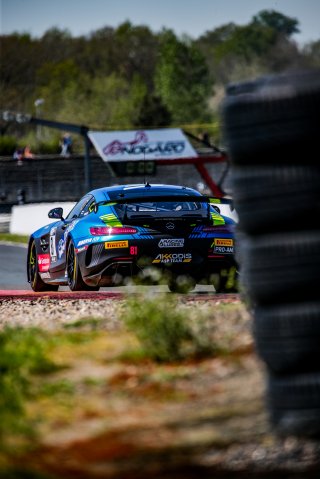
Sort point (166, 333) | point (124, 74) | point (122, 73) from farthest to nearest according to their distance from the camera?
point (124, 74)
point (122, 73)
point (166, 333)

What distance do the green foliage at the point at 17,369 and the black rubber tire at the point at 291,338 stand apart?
1112 mm

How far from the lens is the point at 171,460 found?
467cm

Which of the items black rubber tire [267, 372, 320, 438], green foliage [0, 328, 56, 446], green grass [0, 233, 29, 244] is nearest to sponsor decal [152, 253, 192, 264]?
green foliage [0, 328, 56, 446]

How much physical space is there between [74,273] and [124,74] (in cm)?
11844

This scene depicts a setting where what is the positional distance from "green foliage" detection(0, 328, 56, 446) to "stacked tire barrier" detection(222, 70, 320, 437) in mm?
1108

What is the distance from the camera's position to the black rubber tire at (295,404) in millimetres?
4836

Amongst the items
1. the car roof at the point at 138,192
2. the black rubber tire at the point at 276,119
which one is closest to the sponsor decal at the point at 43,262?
the car roof at the point at 138,192

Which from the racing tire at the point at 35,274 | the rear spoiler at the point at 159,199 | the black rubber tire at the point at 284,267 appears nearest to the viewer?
the black rubber tire at the point at 284,267

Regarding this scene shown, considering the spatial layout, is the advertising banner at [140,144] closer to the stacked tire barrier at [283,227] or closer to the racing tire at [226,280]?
the racing tire at [226,280]

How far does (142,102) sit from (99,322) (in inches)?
3394

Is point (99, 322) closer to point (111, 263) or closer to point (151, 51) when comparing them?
point (111, 263)

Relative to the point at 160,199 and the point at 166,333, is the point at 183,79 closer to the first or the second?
the point at 160,199

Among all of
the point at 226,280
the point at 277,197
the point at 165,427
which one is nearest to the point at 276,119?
the point at 277,197

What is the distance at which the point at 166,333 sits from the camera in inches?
229
